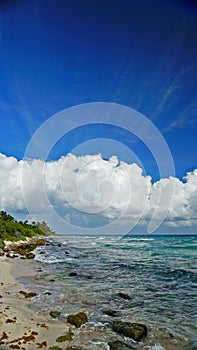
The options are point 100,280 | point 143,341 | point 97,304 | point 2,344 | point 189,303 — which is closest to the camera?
point 2,344

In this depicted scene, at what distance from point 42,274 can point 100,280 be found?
397cm

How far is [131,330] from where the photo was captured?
299 inches

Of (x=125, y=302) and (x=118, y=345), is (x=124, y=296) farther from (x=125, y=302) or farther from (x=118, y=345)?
(x=118, y=345)

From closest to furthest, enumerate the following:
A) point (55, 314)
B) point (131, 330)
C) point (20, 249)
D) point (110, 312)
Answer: point (131, 330) < point (55, 314) < point (110, 312) < point (20, 249)

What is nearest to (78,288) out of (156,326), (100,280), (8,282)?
(100,280)

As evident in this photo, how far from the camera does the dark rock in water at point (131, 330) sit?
24.3 ft

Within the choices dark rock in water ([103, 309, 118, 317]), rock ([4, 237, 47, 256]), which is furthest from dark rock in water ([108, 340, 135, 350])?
rock ([4, 237, 47, 256])

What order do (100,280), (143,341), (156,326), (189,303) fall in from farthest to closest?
(100,280), (189,303), (156,326), (143,341)

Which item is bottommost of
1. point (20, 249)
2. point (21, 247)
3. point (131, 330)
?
point (131, 330)

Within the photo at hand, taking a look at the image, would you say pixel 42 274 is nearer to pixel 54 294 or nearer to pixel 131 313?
→ pixel 54 294

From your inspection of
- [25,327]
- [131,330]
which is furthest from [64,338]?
[131,330]

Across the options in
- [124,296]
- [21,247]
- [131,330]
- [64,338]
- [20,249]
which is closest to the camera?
[64,338]

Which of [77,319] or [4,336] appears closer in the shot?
[4,336]

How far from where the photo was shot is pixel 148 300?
1173 cm
